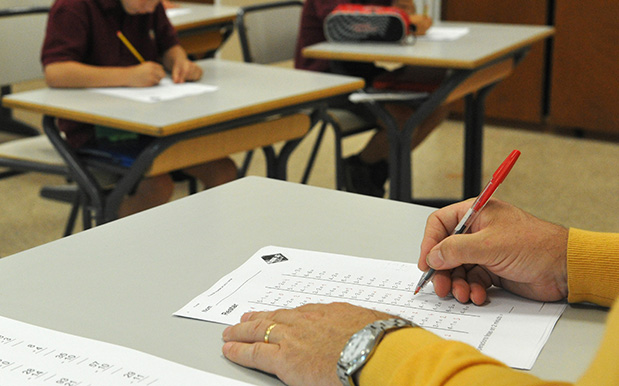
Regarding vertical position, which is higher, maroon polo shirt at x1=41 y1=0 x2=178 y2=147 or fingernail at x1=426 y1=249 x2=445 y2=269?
maroon polo shirt at x1=41 y1=0 x2=178 y2=147

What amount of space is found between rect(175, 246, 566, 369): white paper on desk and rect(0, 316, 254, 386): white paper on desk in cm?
11

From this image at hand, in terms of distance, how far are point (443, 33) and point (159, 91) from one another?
1360mm

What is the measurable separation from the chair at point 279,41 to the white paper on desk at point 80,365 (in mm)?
2073

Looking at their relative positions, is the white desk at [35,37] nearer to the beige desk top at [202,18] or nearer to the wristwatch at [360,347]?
the beige desk top at [202,18]

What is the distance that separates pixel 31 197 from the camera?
364cm

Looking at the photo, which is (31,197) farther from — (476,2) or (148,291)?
(148,291)

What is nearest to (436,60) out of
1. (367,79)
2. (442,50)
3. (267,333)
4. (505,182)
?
(442,50)

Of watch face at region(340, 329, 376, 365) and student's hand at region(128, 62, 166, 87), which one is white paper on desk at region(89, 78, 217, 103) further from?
watch face at region(340, 329, 376, 365)

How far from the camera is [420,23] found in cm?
293

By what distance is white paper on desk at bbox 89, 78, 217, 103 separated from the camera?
213cm

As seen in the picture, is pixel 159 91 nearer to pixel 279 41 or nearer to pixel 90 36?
pixel 90 36

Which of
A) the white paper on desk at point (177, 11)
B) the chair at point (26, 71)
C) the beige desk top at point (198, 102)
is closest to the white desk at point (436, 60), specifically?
the beige desk top at point (198, 102)

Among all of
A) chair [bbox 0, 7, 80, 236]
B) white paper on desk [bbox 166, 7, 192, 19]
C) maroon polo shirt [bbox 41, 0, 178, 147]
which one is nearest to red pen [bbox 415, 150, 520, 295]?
maroon polo shirt [bbox 41, 0, 178, 147]

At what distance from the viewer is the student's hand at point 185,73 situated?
2340mm
